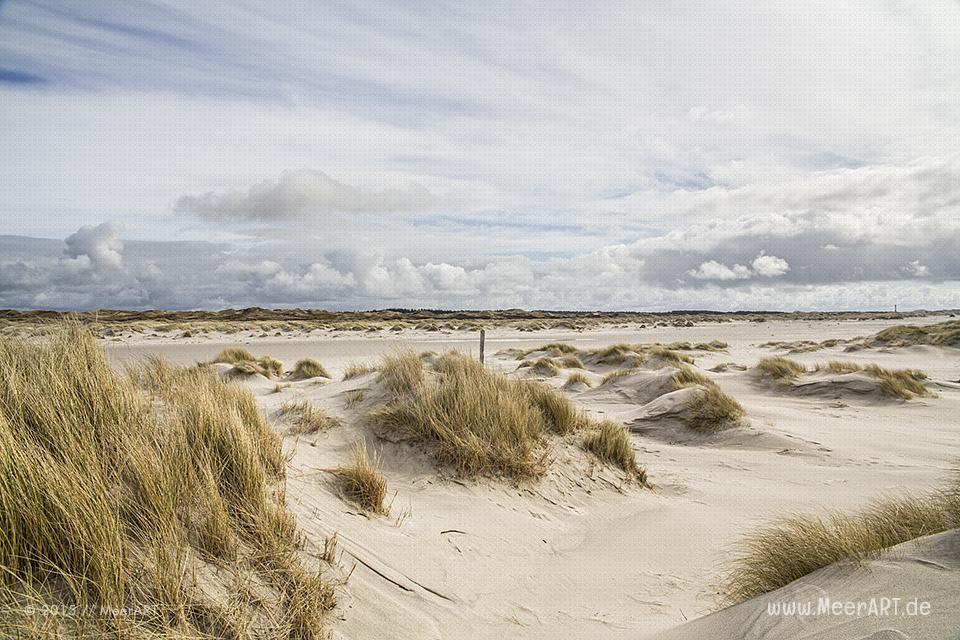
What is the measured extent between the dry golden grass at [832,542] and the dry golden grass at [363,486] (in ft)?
8.73

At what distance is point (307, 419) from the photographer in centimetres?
671

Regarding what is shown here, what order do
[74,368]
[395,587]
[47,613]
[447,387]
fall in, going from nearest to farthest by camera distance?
[47,613] < [395,587] < [74,368] < [447,387]

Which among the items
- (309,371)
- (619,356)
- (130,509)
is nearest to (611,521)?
(130,509)

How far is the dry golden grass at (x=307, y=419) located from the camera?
6461 mm

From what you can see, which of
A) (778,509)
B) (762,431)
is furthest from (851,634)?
(762,431)

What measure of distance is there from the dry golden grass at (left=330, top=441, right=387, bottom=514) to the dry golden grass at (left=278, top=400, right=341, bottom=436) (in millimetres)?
1891

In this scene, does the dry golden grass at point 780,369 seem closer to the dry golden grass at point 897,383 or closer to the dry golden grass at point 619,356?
the dry golden grass at point 897,383

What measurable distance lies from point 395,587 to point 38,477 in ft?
6.72

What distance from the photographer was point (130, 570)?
7.83 ft

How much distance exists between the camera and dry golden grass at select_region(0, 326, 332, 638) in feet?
7.51

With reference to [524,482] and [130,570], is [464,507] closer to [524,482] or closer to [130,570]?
[524,482]

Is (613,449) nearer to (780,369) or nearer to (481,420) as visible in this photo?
(481,420)

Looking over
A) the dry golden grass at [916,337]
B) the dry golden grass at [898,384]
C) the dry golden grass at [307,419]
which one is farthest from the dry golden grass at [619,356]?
the dry golden grass at [916,337]

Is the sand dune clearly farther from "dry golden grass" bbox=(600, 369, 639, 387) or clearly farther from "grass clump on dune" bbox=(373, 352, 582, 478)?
"dry golden grass" bbox=(600, 369, 639, 387)
